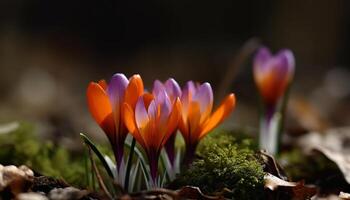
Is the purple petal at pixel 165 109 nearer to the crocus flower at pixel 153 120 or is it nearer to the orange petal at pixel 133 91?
the crocus flower at pixel 153 120

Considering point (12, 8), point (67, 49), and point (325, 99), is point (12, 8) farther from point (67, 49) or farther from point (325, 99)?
point (325, 99)

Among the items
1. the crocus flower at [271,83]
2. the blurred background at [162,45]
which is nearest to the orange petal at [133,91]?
the crocus flower at [271,83]

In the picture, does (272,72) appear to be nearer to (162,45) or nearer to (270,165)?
(270,165)

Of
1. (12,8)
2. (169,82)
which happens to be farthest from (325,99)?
(169,82)

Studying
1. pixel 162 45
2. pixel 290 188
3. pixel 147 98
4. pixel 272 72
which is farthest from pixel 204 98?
pixel 162 45

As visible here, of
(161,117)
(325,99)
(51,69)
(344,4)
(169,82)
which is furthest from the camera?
(344,4)

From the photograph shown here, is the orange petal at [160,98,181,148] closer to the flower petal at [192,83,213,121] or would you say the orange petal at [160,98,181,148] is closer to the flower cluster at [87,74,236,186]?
the flower cluster at [87,74,236,186]
